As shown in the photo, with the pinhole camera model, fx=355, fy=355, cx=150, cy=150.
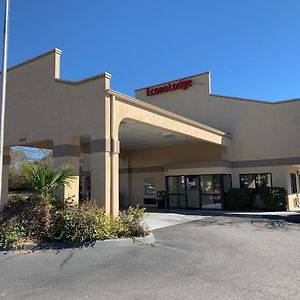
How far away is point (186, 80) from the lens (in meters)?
27.7

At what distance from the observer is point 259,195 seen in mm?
22688

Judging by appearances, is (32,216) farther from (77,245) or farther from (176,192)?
(176,192)

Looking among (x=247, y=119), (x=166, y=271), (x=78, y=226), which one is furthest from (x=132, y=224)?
(x=247, y=119)

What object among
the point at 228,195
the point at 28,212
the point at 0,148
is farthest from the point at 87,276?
the point at 228,195

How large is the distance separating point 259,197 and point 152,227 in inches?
419

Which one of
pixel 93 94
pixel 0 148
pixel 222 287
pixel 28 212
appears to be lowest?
pixel 222 287

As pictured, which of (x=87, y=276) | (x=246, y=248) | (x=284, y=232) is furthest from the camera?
(x=284, y=232)

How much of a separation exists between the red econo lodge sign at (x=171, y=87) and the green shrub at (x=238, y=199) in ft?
30.5

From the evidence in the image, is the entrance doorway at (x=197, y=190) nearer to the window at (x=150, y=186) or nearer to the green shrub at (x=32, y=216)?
the window at (x=150, y=186)

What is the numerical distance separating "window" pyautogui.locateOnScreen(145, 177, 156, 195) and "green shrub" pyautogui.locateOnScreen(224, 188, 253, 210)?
6.08 metres

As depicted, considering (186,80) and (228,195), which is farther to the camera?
(186,80)

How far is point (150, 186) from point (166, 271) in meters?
19.7

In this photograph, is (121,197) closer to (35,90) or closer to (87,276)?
(35,90)

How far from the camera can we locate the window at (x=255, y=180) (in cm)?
2340
